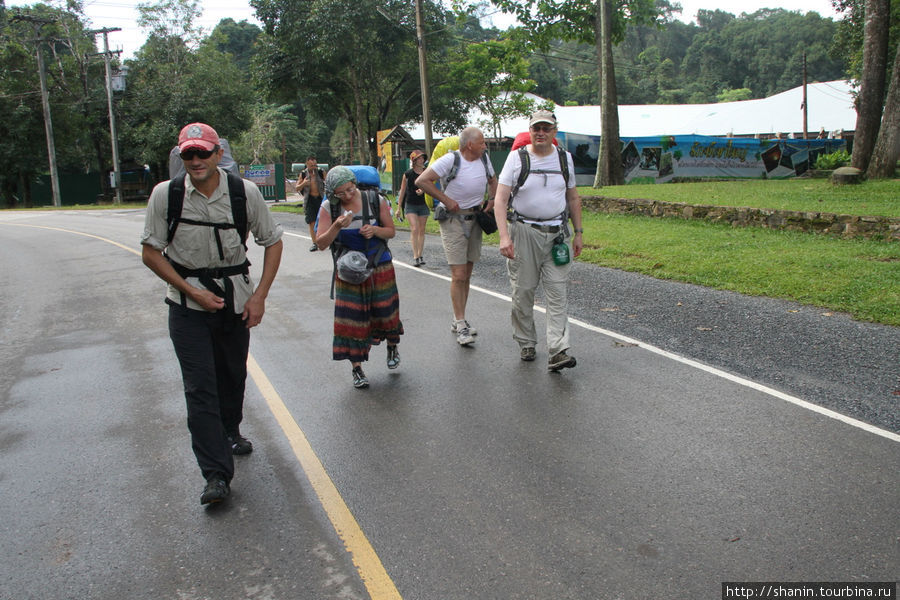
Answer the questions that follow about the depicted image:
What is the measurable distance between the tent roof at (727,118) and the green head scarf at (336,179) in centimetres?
3924

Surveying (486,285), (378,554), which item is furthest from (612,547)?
(486,285)

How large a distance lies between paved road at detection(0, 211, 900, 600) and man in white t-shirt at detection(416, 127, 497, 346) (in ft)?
1.81

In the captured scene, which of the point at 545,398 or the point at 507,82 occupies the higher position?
the point at 507,82

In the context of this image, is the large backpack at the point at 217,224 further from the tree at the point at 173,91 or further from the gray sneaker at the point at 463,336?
the tree at the point at 173,91

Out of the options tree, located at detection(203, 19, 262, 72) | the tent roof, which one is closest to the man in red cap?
the tent roof

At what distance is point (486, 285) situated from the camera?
10039 millimetres

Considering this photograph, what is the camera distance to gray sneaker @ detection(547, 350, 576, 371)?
5.86 metres

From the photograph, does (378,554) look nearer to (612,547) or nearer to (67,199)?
(612,547)

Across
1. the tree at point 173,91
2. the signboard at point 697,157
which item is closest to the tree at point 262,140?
the tree at point 173,91

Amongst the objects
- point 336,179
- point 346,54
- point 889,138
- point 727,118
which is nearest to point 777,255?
point 336,179

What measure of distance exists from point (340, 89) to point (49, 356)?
31850mm

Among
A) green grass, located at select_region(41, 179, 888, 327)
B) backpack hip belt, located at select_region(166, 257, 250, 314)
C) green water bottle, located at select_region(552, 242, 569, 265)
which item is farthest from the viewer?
green grass, located at select_region(41, 179, 888, 327)

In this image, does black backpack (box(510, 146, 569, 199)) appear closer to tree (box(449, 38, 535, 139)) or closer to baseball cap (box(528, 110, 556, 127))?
baseball cap (box(528, 110, 556, 127))

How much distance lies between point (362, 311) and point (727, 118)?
4435 cm
